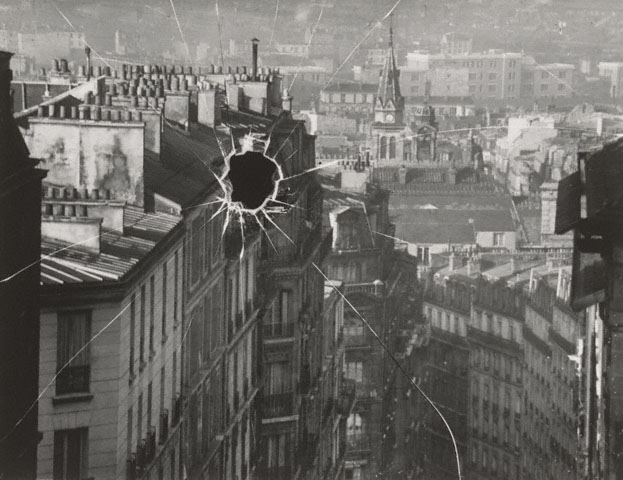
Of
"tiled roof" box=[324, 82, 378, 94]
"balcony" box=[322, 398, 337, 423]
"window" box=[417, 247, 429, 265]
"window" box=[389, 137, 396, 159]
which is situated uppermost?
"tiled roof" box=[324, 82, 378, 94]

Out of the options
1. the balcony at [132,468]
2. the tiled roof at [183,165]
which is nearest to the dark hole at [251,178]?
the tiled roof at [183,165]

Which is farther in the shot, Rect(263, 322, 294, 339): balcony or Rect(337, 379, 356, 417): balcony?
Rect(337, 379, 356, 417): balcony

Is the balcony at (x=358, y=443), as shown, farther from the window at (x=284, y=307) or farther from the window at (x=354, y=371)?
the window at (x=284, y=307)

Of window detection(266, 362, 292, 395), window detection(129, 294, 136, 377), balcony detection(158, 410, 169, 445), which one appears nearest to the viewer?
window detection(129, 294, 136, 377)

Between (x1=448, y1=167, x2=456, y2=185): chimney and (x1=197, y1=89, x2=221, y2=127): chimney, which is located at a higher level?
(x1=197, y1=89, x2=221, y2=127): chimney

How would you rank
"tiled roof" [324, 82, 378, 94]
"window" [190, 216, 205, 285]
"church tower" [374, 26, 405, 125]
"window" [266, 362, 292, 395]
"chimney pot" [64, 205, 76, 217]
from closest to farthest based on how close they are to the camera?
1. "chimney pot" [64, 205, 76, 217]
2. "window" [190, 216, 205, 285]
3. "window" [266, 362, 292, 395]
4. "church tower" [374, 26, 405, 125]
5. "tiled roof" [324, 82, 378, 94]

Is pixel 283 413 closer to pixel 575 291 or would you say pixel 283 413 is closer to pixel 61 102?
pixel 61 102

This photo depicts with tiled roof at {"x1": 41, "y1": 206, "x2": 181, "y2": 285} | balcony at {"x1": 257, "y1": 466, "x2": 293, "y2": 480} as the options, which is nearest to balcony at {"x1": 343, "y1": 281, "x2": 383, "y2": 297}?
balcony at {"x1": 257, "y1": 466, "x2": 293, "y2": 480}

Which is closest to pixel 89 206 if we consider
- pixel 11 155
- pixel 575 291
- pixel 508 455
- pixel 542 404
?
pixel 11 155

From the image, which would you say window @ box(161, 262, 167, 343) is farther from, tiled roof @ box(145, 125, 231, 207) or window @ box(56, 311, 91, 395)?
window @ box(56, 311, 91, 395)
